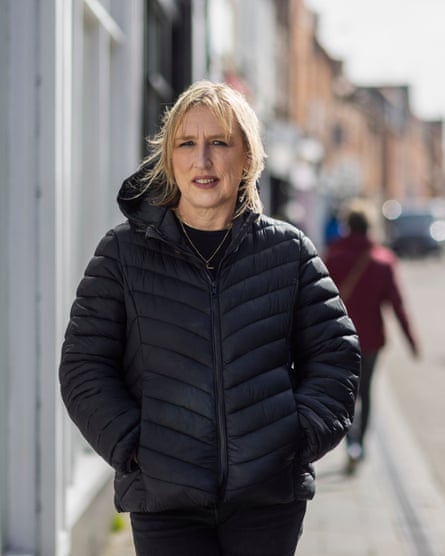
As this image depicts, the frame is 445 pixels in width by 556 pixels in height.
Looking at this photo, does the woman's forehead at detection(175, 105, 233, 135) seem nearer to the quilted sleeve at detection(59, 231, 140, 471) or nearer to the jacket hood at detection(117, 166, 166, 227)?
the jacket hood at detection(117, 166, 166, 227)

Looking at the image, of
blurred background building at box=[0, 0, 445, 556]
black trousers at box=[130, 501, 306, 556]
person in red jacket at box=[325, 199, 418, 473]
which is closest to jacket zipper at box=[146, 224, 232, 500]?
black trousers at box=[130, 501, 306, 556]

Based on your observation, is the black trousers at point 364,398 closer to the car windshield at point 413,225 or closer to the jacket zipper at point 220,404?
the jacket zipper at point 220,404

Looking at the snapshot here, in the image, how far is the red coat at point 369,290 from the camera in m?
7.13

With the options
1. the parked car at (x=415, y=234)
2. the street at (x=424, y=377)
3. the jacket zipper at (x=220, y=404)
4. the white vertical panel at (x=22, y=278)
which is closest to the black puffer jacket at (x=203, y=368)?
the jacket zipper at (x=220, y=404)

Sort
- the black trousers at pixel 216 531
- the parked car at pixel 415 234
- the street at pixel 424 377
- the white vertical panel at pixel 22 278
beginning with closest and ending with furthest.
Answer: the black trousers at pixel 216 531, the white vertical panel at pixel 22 278, the street at pixel 424 377, the parked car at pixel 415 234

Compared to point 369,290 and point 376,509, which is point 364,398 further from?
point 376,509

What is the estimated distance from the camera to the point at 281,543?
288 centimetres

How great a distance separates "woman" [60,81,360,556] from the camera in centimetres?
271

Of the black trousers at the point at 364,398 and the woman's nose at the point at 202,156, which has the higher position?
the woman's nose at the point at 202,156

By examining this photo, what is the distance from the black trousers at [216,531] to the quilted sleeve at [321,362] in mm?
174

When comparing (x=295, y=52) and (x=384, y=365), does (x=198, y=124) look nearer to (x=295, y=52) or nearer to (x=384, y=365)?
(x=384, y=365)

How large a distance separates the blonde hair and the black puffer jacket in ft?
0.27

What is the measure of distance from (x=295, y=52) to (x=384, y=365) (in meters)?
26.2

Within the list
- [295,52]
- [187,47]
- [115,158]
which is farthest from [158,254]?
[295,52]
